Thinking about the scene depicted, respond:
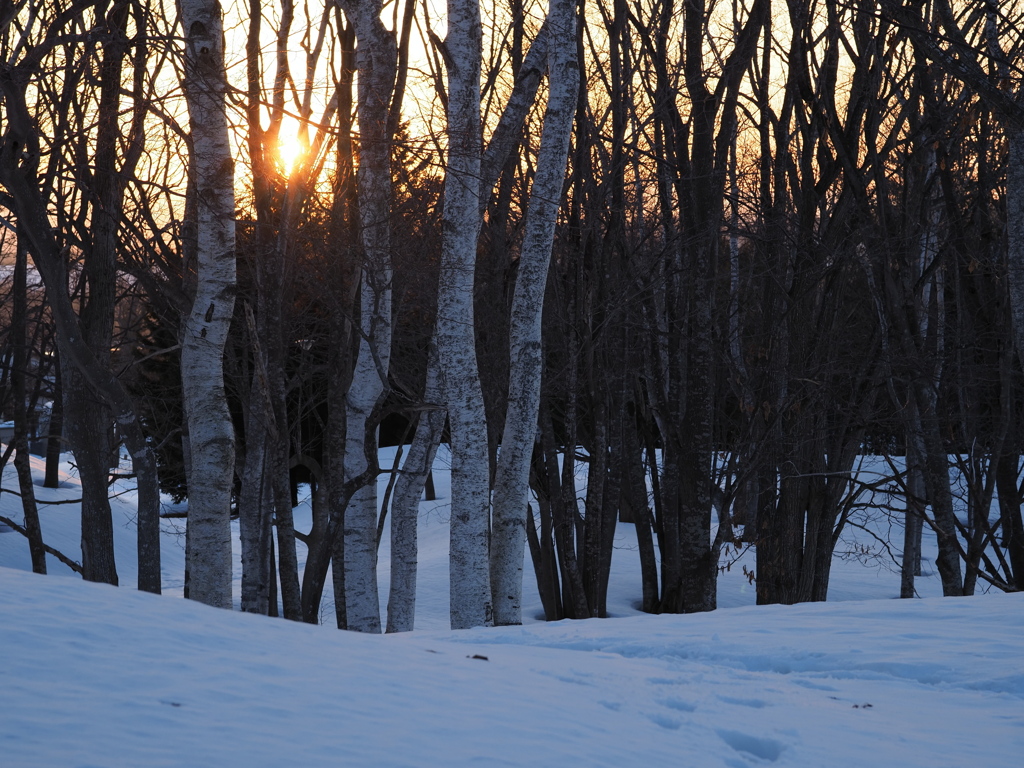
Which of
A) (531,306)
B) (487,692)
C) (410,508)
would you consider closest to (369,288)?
(531,306)

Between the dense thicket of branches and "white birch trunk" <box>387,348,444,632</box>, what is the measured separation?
38 mm

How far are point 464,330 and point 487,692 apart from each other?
419 centimetres

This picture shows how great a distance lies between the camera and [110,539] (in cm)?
814

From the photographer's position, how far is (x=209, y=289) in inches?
243

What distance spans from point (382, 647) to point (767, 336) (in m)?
7.93

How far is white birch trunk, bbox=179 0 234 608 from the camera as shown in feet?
19.7

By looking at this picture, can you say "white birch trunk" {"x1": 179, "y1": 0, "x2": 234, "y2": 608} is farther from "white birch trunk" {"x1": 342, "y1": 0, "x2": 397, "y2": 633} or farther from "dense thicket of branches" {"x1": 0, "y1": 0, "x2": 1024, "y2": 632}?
"white birch trunk" {"x1": 342, "y1": 0, "x2": 397, "y2": 633}

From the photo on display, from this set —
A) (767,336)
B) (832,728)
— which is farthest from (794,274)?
(832,728)

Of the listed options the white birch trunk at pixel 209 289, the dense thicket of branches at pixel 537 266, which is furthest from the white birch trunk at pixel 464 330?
the white birch trunk at pixel 209 289

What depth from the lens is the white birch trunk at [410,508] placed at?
27.7 ft

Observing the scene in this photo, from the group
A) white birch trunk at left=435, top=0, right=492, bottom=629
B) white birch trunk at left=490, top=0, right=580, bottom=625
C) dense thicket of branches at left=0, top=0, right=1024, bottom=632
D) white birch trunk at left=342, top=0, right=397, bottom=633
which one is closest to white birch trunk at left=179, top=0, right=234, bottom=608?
dense thicket of branches at left=0, top=0, right=1024, bottom=632

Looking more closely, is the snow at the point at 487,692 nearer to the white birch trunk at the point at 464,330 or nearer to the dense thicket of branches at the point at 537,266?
the white birch trunk at the point at 464,330

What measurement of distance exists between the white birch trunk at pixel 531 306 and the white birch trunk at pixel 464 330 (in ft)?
1.59

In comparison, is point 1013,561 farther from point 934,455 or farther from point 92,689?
point 92,689
